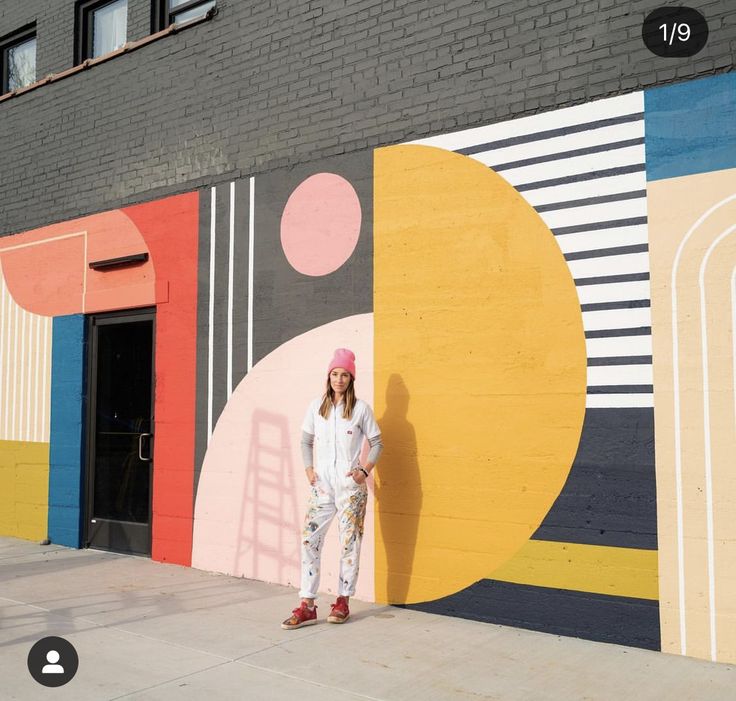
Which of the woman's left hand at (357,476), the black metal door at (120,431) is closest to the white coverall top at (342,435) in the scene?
the woman's left hand at (357,476)

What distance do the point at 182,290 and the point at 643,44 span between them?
464 cm

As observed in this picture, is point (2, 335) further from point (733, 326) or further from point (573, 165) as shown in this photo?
point (733, 326)

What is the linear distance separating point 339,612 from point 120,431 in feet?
12.4

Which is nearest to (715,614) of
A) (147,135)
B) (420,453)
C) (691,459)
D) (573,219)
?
(691,459)

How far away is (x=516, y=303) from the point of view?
18.4ft

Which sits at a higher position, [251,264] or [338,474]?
[251,264]

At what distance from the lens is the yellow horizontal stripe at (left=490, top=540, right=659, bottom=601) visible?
4.94 metres

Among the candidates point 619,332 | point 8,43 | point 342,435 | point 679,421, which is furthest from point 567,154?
point 8,43

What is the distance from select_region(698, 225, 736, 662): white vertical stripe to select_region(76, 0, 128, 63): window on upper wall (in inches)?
276

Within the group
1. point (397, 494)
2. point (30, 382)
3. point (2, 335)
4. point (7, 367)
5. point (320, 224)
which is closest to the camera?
point (397, 494)

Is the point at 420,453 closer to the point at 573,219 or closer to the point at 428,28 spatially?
the point at 573,219

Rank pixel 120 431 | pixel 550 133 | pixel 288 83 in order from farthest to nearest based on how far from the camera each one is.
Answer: pixel 120 431, pixel 288 83, pixel 550 133

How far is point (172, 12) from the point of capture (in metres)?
8.45

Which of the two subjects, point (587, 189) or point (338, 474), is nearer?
point (587, 189)
